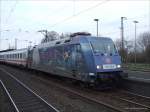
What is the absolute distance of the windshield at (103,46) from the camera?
55.1 feet

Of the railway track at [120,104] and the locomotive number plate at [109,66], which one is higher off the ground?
the locomotive number plate at [109,66]

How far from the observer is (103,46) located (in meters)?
17.2

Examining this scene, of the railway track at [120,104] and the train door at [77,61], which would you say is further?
the train door at [77,61]

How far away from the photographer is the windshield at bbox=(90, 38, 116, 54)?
16800mm

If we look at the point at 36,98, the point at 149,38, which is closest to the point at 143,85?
the point at 36,98

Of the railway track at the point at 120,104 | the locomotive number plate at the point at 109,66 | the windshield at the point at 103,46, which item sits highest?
the windshield at the point at 103,46

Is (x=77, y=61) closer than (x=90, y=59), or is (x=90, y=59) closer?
(x=90, y=59)

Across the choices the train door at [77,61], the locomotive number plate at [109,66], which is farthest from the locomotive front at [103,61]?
the train door at [77,61]

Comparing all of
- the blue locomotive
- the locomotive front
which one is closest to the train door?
the blue locomotive

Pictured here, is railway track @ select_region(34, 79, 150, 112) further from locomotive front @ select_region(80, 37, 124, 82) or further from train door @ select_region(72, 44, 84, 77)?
train door @ select_region(72, 44, 84, 77)

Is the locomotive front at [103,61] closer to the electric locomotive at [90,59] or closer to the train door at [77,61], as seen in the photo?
the electric locomotive at [90,59]

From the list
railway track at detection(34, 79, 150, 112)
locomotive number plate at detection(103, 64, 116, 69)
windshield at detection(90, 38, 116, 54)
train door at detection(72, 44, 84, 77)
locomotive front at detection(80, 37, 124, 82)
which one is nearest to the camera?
railway track at detection(34, 79, 150, 112)

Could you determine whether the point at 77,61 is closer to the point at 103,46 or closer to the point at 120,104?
the point at 103,46

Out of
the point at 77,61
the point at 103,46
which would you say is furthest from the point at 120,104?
the point at 103,46
